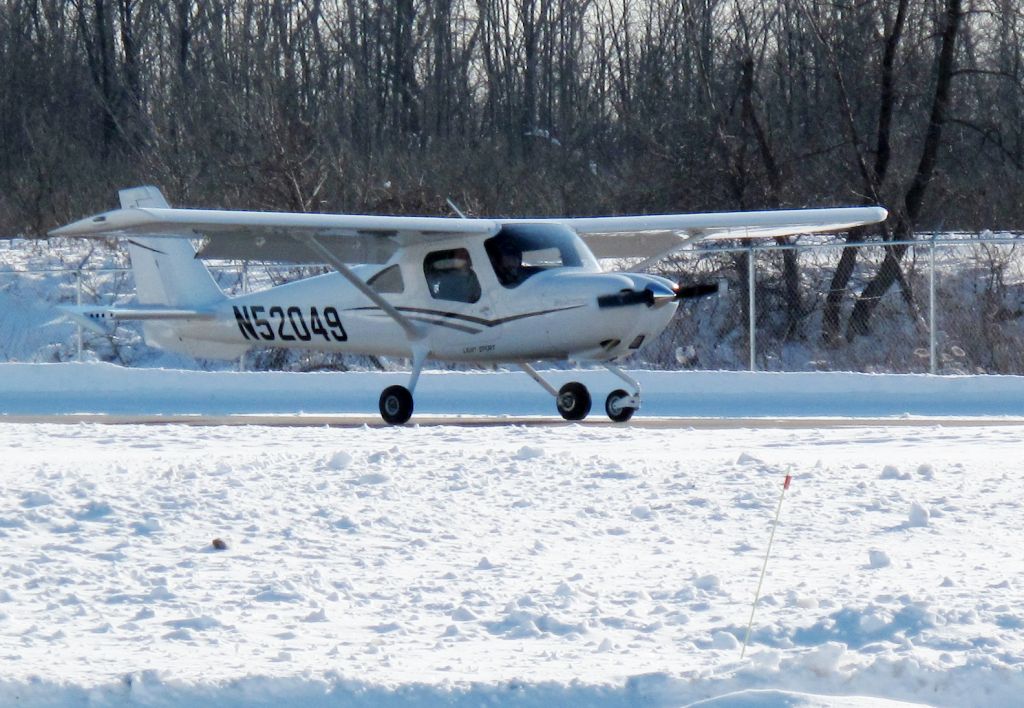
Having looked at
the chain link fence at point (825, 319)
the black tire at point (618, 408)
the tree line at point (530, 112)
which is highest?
A: the tree line at point (530, 112)

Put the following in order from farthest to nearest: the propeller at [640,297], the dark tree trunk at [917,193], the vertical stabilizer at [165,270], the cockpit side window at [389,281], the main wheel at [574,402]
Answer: the dark tree trunk at [917,193]
the vertical stabilizer at [165,270]
the cockpit side window at [389,281]
the main wheel at [574,402]
the propeller at [640,297]

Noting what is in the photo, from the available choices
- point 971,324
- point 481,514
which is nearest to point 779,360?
point 971,324

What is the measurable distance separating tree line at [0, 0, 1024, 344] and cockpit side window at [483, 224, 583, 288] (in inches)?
362

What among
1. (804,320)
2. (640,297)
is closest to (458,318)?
(640,297)

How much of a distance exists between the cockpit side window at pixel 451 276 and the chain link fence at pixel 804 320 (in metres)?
6.12

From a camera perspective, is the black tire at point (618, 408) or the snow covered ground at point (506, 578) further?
the black tire at point (618, 408)

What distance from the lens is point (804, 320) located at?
23688mm

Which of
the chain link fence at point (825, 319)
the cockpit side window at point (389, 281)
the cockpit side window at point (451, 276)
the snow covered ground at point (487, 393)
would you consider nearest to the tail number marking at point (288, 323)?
the cockpit side window at point (389, 281)

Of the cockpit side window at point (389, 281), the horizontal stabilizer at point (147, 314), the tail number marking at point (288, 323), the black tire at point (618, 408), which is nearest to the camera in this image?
the black tire at point (618, 408)

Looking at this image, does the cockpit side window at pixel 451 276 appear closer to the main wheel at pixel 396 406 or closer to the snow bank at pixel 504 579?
the main wheel at pixel 396 406

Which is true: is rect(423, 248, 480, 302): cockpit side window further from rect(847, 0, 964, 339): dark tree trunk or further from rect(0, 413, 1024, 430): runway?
rect(847, 0, 964, 339): dark tree trunk

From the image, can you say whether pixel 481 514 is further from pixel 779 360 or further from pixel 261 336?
pixel 779 360

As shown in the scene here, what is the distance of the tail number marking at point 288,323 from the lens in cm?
1602

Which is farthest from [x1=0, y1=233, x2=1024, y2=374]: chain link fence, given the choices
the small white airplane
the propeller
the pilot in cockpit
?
the propeller
